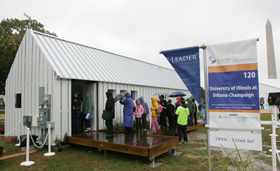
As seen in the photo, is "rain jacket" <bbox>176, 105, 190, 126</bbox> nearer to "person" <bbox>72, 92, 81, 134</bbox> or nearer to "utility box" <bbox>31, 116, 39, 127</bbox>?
"person" <bbox>72, 92, 81, 134</bbox>

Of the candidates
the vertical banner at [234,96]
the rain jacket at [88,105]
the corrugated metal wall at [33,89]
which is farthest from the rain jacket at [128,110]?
the vertical banner at [234,96]

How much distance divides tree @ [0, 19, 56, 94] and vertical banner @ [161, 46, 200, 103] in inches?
1023

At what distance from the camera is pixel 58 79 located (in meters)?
8.46

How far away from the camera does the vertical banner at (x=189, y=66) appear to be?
394 cm

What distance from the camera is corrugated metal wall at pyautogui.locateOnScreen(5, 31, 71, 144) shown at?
8.45 meters

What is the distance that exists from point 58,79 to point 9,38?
21197 millimetres

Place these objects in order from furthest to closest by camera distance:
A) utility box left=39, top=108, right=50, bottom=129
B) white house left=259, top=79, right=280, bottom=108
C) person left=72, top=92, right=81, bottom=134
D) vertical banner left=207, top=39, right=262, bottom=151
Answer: white house left=259, top=79, right=280, bottom=108
person left=72, top=92, right=81, bottom=134
utility box left=39, top=108, right=50, bottom=129
vertical banner left=207, top=39, right=262, bottom=151

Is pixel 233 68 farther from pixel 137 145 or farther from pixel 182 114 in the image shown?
pixel 182 114

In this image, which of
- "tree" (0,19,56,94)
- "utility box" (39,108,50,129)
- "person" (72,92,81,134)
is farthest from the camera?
"tree" (0,19,56,94)

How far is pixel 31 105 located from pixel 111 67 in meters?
5.29

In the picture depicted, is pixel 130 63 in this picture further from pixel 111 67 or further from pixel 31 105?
pixel 31 105

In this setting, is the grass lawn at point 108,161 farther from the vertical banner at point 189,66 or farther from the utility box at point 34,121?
the vertical banner at point 189,66

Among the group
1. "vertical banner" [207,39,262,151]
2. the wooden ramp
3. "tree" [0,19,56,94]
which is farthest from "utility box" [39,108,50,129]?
"tree" [0,19,56,94]

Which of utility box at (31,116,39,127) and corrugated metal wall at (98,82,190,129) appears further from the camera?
corrugated metal wall at (98,82,190,129)
